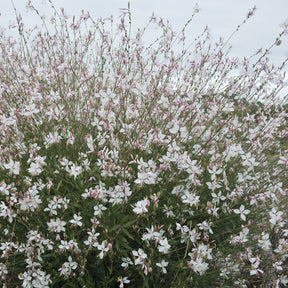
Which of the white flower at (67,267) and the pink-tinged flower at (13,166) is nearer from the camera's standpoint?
the white flower at (67,267)

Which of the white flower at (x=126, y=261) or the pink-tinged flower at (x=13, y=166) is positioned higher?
the pink-tinged flower at (x=13, y=166)

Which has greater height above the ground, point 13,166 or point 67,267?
point 13,166

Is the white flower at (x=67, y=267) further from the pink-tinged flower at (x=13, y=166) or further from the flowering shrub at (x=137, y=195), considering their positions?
the pink-tinged flower at (x=13, y=166)

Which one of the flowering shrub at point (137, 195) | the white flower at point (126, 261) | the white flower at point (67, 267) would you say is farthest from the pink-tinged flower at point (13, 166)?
the white flower at point (126, 261)

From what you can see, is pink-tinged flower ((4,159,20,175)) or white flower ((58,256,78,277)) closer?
white flower ((58,256,78,277))

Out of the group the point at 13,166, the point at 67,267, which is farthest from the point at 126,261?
the point at 13,166

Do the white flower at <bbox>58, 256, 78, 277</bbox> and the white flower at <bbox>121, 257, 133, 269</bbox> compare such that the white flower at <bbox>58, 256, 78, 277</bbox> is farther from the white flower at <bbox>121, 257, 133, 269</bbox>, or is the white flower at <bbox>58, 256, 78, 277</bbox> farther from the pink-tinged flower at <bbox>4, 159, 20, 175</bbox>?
the pink-tinged flower at <bbox>4, 159, 20, 175</bbox>

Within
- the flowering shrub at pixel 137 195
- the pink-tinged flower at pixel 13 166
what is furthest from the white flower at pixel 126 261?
the pink-tinged flower at pixel 13 166

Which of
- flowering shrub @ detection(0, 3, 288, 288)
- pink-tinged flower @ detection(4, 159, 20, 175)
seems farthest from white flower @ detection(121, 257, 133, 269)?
pink-tinged flower @ detection(4, 159, 20, 175)

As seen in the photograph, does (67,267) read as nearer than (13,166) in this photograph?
Yes

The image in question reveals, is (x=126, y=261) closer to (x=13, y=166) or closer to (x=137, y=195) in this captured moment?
(x=137, y=195)

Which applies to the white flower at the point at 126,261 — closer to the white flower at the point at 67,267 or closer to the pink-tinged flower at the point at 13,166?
the white flower at the point at 67,267

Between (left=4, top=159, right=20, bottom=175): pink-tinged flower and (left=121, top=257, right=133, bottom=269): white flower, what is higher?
(left=4, top=159, right=20, bottom=175): pink-tinged flower

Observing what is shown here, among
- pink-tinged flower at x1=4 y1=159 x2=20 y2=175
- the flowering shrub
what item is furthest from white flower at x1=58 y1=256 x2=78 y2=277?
pink-tinged flower at x1=4 y1=159 x2=20 y2=175
